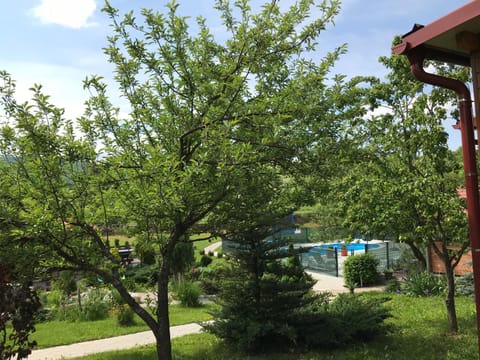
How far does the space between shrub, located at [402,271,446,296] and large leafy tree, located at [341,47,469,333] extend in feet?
16.1

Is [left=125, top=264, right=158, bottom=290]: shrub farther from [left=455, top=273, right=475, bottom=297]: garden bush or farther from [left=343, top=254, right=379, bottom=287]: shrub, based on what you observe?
[left=455, top=273, right=475, bottom=297]: garden bush

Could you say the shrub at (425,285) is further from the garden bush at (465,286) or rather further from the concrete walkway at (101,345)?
the concrete walkway at (101,345)

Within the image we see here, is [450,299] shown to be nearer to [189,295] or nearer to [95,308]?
[189,295]

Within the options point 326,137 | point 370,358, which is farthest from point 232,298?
point 326,137

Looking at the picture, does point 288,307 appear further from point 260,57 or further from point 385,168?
point 260,57

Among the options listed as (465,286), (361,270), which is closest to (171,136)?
(465,286)

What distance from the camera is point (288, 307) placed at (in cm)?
730

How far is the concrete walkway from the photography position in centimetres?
809

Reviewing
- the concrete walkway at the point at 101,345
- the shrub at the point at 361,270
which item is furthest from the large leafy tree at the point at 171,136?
the shrub at the point at 361,270

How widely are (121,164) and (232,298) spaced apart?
13.3 feet

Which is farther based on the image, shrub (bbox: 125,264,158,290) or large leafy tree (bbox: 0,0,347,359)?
shrub (bbox: 125,264,158,290)

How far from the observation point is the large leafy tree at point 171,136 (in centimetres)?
422

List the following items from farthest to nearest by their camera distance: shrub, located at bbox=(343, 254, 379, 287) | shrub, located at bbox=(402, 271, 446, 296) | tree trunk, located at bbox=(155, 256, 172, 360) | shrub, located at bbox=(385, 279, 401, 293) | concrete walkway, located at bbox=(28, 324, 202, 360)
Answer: shrub, located at bbox=(343, 254, 379, 287)
shrub, located at bbox=(385, 279, 401, 293)
shrub, located at bbox=(402, 271, 446, 296)
concrete walkway, located at bbox=(28, 324, 202, 360)
tree trunk, located at bbox=(155, 256, 172, 360)

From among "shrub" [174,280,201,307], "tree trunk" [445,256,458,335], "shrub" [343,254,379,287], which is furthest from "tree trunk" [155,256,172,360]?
"shrub" [343,254,379,287]
